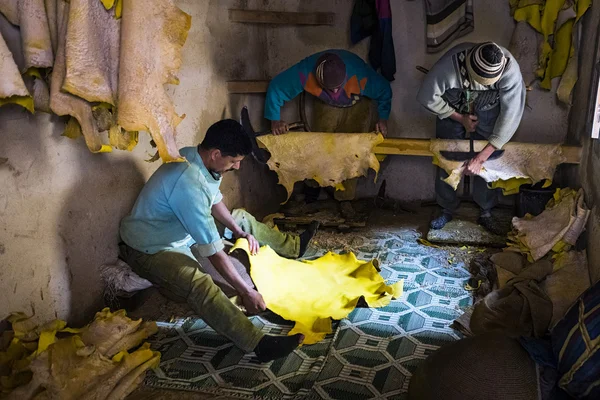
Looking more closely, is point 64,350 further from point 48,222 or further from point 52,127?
point 52,127

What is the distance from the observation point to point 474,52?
3.78 m

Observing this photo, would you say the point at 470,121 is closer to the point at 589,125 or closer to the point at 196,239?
the point at 589,125

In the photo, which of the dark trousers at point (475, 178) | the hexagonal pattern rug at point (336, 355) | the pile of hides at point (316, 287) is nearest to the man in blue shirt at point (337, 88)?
the dark trousers at point (475, 178)

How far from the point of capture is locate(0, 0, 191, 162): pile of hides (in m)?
2.19

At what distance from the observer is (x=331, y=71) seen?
14.1 ft

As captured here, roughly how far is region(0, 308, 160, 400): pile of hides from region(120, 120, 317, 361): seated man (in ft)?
1.18

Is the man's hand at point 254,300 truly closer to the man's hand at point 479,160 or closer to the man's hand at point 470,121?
the man's hand at point 479,160

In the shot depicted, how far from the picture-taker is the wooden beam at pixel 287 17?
4.75 meters

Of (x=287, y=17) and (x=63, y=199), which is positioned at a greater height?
(x=287, y=17)

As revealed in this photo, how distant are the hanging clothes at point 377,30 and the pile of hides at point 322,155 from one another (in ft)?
3.34

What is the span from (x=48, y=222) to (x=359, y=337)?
170 centimetres

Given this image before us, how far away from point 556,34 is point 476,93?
0.92 metres

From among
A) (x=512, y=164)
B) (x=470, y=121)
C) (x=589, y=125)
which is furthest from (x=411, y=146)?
(x=589, y=125)

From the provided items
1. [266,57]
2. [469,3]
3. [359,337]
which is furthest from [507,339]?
[266,57]
